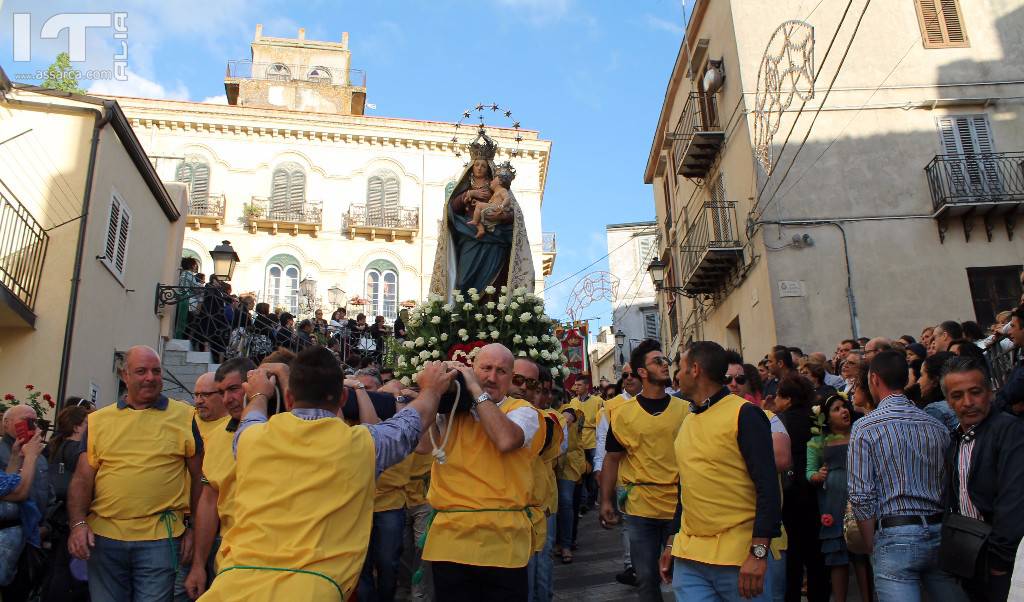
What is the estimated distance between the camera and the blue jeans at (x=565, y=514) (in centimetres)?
888

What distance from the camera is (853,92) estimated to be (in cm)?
1645

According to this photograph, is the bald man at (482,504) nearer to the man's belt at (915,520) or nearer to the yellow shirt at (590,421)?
the man's belt at (915,520)

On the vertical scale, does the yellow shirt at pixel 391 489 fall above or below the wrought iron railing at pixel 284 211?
below

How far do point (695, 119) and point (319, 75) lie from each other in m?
22.6

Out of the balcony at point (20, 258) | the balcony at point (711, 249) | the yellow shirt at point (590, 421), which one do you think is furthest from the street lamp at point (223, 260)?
the balcony at point (711, 249)

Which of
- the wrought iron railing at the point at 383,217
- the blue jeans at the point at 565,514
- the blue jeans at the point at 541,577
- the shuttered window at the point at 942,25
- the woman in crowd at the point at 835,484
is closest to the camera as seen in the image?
the blue jeans at the point at 541,577

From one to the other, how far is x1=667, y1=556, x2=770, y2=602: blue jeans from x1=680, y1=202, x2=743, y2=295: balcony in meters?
14.0

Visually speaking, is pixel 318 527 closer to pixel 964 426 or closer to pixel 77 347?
pixel 964 426

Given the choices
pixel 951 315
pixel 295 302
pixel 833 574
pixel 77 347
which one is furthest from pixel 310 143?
pixel 833 574

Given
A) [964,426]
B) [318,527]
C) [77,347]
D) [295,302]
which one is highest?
[295,302]

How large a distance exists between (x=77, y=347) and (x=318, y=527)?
34.3ft

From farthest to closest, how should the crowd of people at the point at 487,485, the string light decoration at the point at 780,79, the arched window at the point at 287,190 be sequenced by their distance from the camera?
the arched window at the point at 287,190 → the string light decoration at the point at 780,79 → the crowd of people at the point at 487,485

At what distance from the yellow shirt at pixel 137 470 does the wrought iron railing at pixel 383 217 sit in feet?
88.6

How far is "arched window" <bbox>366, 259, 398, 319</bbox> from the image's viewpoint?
31281 millimetres
